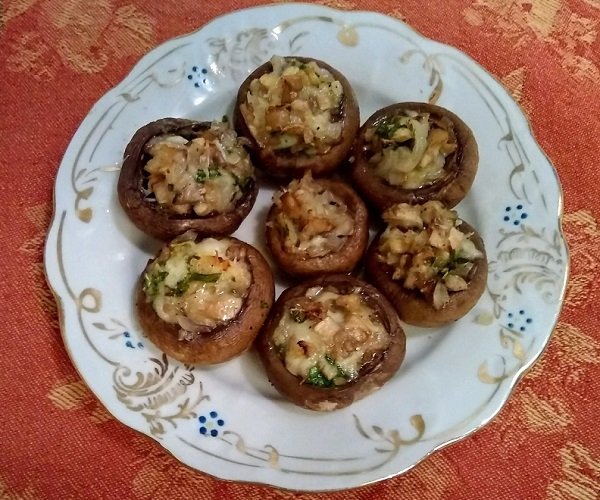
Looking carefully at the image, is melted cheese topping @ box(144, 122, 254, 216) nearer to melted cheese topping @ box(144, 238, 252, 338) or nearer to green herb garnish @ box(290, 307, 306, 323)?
melted cheese topping @ box(144, 238, 252, 338)

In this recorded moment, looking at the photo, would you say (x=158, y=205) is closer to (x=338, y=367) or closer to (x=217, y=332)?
(x=217, y=332)

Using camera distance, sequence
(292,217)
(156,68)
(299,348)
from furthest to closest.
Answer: (156,68) → (292,217) → (299,348)

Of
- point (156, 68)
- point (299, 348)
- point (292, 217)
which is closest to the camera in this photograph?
point (299, 348)

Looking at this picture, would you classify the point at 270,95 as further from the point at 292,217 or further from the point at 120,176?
the point at 120,176

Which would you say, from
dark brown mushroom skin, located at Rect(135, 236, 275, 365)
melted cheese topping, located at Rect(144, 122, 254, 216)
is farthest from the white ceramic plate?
melted cheese topping, located at Rect(144, 122, 254, 216)

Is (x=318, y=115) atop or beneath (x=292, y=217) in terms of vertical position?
atop

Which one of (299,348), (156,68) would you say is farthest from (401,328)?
(156,68)
